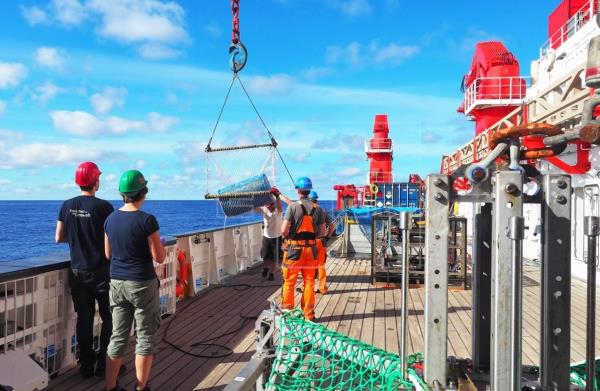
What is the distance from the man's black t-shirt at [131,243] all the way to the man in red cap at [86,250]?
1.87 feet

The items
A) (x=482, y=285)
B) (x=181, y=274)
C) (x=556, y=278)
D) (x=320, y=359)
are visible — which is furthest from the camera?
(x=181, y=274)

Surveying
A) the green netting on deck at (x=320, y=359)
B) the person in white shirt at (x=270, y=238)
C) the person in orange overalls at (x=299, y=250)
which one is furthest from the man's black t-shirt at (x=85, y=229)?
the person in white shirt at (x=270, y=238)

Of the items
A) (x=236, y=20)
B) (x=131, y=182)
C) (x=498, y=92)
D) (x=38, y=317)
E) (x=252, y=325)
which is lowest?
(x=252, y=325)

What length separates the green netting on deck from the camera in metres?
2.88

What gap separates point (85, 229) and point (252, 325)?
8.79ft

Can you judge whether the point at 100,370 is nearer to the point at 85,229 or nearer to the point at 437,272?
the point at 85,229

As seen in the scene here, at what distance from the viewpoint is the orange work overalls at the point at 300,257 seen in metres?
5.59

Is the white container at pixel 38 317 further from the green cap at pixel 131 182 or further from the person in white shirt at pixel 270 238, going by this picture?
the person in white shirt at pixel 270 238

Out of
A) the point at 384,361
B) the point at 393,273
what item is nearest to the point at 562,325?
the point at 384,361

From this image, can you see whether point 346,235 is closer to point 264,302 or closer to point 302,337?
point 264,302

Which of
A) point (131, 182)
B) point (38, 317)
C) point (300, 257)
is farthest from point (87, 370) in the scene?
point (300, 257)

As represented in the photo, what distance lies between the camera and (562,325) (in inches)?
82.7

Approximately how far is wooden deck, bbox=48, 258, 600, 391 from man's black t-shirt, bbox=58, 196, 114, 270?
3.65ft

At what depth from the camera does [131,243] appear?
355 cm
